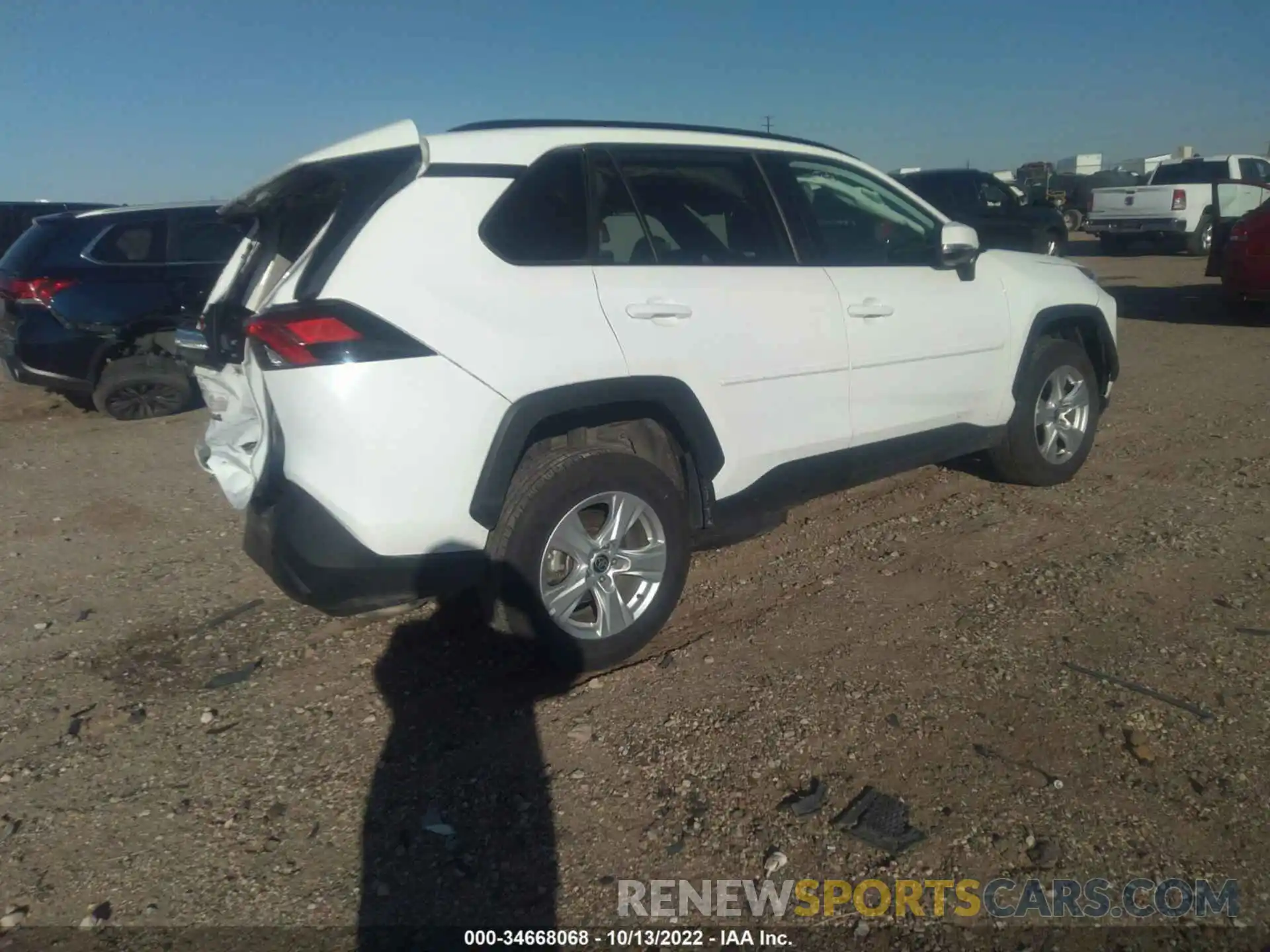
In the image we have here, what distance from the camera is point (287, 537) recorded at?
125 inches

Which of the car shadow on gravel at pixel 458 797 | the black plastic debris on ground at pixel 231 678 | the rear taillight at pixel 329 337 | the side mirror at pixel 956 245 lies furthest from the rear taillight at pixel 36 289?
the side mirror at pixel 956 245

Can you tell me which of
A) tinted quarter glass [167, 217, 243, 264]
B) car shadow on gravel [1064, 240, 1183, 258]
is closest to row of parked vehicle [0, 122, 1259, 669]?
tinted quarter glass [167, 217, 243, 264]

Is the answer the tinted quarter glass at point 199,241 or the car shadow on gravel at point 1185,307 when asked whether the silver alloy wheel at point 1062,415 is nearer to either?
the tinted quarter glass at point 199,241

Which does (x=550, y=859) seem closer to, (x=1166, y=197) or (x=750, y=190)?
(x=750, y=190)

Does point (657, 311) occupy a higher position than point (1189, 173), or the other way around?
point (1189, 173)

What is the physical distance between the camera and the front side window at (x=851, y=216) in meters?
4.31

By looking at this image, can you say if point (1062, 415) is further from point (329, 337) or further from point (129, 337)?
point (129, 337)

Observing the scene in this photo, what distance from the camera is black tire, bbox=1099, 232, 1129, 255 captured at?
20328 mm

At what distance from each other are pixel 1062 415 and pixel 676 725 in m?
3.30

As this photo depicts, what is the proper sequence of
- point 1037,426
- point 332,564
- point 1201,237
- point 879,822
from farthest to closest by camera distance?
point 1201,237 < point 1037,426 < point 332,564 < point 879,822

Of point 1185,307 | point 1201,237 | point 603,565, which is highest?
point 1201,237

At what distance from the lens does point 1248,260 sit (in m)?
10.8

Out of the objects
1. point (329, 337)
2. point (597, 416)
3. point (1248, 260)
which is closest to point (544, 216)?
point (597, 416)

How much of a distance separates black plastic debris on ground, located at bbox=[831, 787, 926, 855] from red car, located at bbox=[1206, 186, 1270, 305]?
10139 millimetres
